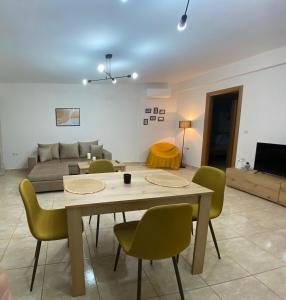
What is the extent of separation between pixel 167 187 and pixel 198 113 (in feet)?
14.3

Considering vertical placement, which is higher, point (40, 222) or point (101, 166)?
point (101, 166)

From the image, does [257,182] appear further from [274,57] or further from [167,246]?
[167,246]

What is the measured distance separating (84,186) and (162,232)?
0.80m

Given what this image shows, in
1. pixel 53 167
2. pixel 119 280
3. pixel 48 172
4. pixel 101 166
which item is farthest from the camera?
pixel 53 167

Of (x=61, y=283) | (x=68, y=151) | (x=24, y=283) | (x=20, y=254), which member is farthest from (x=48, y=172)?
(x=61, y=283)

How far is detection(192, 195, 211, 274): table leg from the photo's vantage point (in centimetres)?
164

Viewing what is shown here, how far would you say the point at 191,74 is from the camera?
5.14 metres

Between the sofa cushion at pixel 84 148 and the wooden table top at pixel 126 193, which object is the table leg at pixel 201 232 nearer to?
the wooden table top at pixel 126 193

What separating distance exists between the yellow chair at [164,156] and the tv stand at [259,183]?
6.05ft

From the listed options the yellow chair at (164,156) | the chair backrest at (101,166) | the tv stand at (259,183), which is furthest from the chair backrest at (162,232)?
the yellow chair at (164,156)

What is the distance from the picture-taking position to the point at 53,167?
4250mm

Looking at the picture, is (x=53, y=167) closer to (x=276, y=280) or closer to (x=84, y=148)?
(x=84, y=148)

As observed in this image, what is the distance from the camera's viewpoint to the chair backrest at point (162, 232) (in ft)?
3.86

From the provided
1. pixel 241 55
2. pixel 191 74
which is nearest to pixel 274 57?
pixel 241 55
